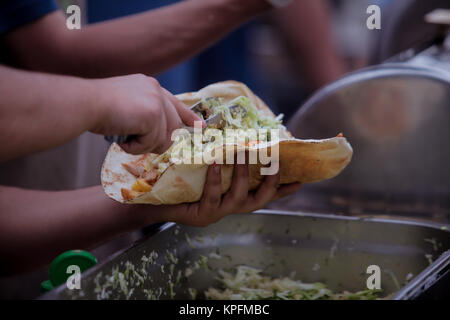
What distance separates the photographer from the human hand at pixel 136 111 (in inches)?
25.5

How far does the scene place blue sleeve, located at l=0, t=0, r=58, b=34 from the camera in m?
1.31

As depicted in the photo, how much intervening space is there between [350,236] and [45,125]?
72 cm

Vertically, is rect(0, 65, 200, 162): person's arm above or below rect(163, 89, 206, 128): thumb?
below

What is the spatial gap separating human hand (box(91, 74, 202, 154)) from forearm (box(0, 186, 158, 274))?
31cm

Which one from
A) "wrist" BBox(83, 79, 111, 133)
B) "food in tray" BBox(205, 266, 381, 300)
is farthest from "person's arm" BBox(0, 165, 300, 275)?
"wrist" BBox(83, 79, 111, 133)

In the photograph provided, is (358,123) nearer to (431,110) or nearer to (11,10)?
(431,110)

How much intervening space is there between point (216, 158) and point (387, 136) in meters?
0.74

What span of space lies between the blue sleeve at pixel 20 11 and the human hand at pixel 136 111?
29.6 inches

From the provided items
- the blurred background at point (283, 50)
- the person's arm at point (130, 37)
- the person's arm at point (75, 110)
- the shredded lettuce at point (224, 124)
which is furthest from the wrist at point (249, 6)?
the person's arm at point (75, 110)

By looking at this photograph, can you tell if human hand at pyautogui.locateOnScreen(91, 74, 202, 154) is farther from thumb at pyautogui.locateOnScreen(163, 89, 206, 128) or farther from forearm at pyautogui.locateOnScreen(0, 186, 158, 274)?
forearm at pyautogui.locateOnScreen(0, 186, 158, 274)

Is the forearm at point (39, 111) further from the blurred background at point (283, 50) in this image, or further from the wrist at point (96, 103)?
the blurred background at point (283, 50)

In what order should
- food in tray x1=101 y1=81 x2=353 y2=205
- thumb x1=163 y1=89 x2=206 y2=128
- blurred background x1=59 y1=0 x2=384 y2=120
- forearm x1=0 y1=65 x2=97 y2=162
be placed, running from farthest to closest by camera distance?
blurred background x1=59 y1=0 x2=384 y2=120
food in tray x1=101 y1=81 x2=353 y2=205
thumb x1=163 y1=89 x2=206 y2=128
forearm x1=0 y1=65 x2=97 y2=162
